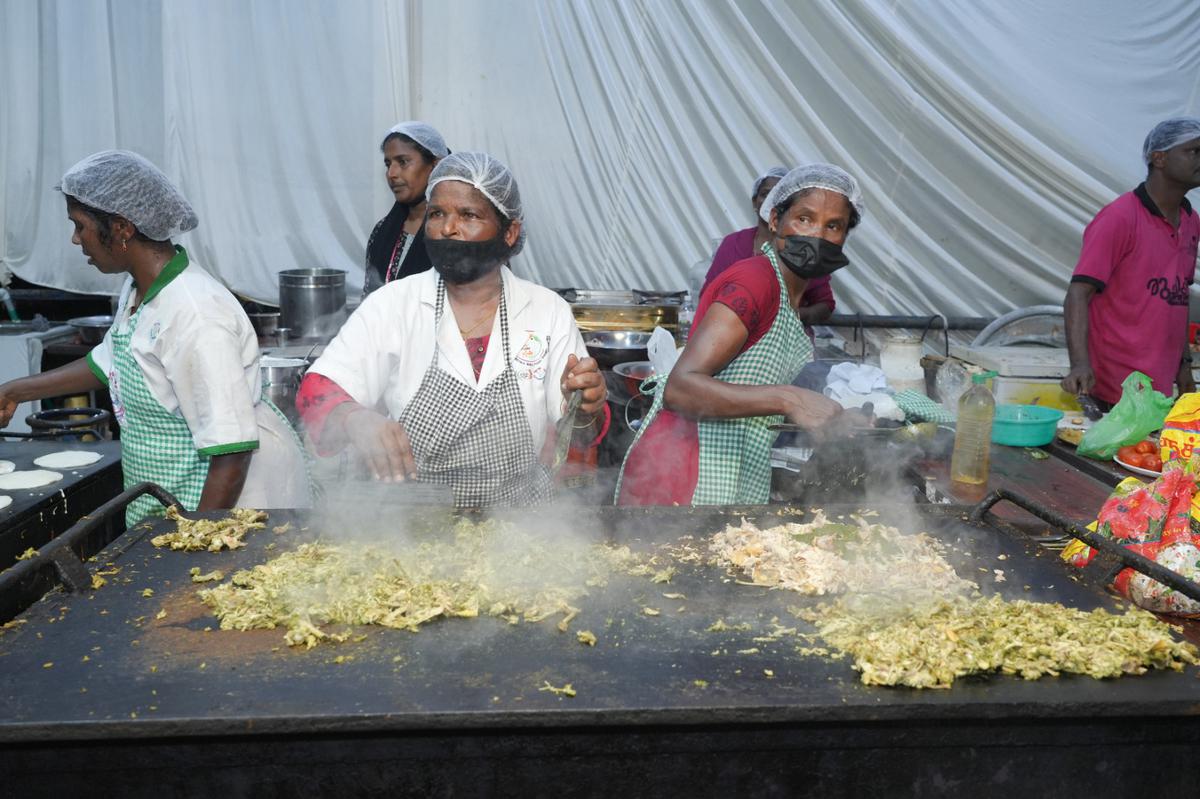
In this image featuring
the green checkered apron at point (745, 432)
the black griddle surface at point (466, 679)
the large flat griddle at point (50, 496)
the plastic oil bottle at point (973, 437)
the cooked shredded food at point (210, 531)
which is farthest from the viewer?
the plastic oil bottle at point (973, 437)

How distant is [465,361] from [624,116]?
4.11 metres

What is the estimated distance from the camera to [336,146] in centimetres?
684

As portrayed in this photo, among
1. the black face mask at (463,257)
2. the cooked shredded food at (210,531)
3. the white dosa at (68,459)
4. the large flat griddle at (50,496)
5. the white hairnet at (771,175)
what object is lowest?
the large flat griddle at (50,496)

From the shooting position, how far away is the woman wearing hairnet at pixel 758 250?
523 cm

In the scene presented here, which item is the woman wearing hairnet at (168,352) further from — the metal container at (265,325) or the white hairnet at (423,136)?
the metal container at (265,325)

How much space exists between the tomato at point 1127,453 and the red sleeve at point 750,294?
161 centimetres

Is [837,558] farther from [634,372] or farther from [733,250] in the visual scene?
[733,250]

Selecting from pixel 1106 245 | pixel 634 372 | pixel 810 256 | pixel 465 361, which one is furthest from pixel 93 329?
pixel 1106 245

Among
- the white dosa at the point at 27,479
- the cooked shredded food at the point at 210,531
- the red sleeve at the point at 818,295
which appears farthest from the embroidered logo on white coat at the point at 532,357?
the red sleeve at the point at 818,295

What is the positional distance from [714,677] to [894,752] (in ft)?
1.26

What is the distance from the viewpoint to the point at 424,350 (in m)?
3.04

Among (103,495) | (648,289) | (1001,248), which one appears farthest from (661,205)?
(103,495)

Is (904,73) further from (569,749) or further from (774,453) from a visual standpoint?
(569,749)

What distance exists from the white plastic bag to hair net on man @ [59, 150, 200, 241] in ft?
7.57
